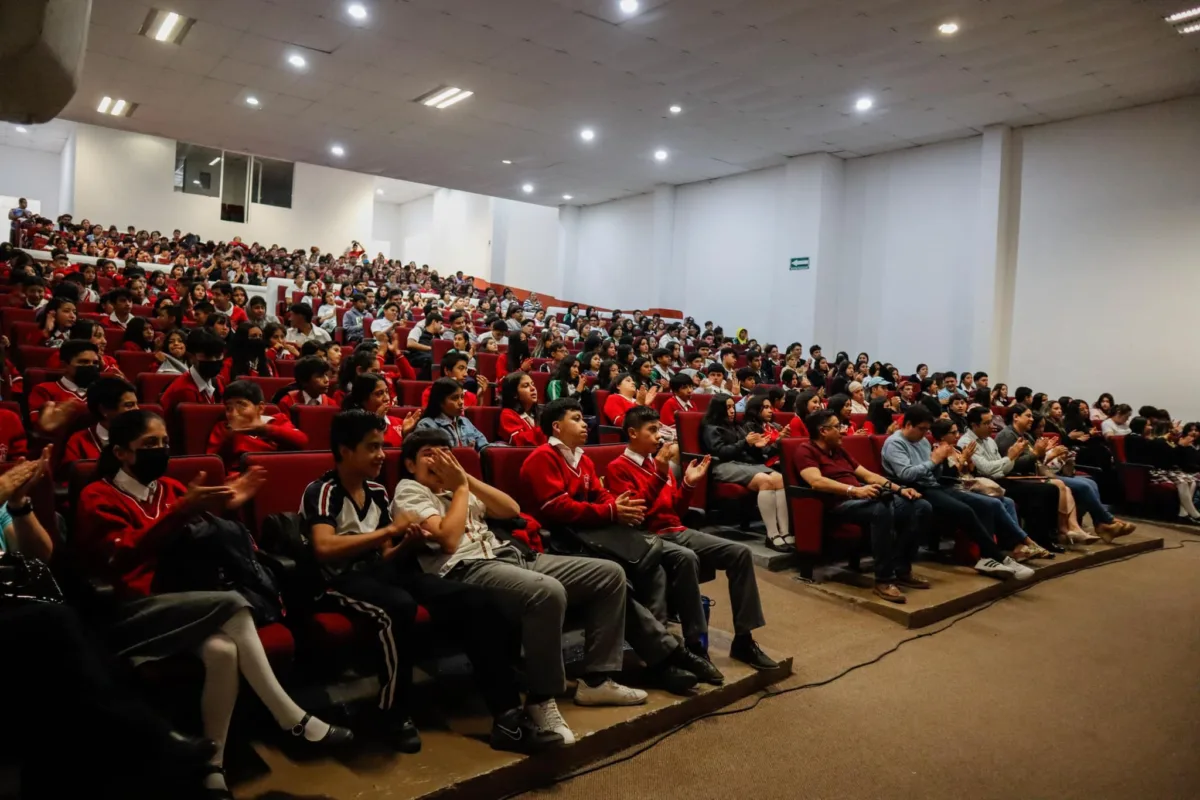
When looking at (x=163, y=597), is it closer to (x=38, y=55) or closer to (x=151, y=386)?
(x=38, y=55)

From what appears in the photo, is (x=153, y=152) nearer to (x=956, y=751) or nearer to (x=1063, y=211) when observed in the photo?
(x=1063, y=211)

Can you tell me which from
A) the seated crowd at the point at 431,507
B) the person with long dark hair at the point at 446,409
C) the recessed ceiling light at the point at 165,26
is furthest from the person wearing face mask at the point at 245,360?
the recessed ceiling light at the point at 165,26

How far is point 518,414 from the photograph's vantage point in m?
4.16

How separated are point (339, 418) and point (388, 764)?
965mm

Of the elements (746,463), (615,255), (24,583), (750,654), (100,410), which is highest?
(615,255)

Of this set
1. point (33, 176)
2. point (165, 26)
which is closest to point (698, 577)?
point (165, 26)

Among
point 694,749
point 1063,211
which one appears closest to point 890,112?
point 1063,211

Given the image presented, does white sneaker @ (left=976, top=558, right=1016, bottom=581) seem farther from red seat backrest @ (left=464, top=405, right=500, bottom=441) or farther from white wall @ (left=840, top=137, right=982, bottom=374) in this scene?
white wall @ (left=840, top=137, right=982, bottom=374)

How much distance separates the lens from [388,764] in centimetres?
200

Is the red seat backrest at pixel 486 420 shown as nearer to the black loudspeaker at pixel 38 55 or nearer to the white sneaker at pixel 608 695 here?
the white sneaker at pixel 608 695

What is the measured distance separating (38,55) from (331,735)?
5.24 feet

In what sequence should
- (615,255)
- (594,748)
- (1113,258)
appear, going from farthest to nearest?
(615,255), (1113,258), (594,748)

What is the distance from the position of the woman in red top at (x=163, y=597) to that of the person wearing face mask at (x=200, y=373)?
167 centimetres

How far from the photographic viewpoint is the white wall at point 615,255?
15906 millimetres
